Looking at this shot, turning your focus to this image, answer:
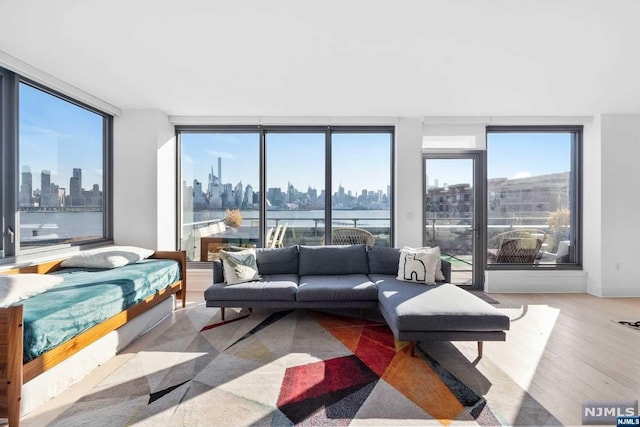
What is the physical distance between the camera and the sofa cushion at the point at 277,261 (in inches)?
151

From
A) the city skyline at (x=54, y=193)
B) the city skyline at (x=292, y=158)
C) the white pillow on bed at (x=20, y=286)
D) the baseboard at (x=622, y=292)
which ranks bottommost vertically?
the baseboard at (x=622, y=292)

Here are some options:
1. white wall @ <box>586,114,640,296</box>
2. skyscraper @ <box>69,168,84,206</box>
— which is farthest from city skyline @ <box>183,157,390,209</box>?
white wall @ <box>586,114,640,296</box>

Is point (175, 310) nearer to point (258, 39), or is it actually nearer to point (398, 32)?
point (258, 39)

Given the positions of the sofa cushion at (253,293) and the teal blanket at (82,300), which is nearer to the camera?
the teal blanket at (82,300)

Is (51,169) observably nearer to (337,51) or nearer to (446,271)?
(337,51)

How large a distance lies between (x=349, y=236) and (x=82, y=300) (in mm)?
3369

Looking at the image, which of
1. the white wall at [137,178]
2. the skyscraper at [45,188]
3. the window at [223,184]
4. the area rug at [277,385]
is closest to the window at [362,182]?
the window at [223,184]

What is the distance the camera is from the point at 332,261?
12.7 feet

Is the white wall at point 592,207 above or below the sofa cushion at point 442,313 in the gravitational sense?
above

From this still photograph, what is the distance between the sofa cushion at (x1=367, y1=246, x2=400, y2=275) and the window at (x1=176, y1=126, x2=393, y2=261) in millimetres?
787

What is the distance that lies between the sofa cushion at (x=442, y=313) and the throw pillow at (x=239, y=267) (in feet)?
5.39

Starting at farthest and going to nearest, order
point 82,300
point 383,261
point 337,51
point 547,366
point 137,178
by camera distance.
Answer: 1. point 137,178
2. point 383,261
3. point 337,51
4. point 547,366
5. point 82,300

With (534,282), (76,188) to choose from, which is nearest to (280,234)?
(76,188)

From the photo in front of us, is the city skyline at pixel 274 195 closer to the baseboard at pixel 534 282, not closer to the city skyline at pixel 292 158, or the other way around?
the city skyline at pixel 292 158
